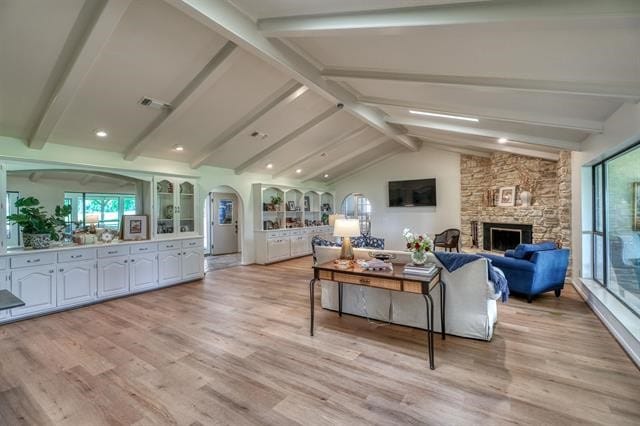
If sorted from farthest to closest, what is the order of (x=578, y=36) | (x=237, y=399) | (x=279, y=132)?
(x=279, y=132), (x=237, y=399), (x=578, y=36)

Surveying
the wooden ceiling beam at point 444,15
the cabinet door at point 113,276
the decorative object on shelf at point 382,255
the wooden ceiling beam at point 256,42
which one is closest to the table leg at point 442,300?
the decorative object on shelf at point 382,255

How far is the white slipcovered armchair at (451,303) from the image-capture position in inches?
120

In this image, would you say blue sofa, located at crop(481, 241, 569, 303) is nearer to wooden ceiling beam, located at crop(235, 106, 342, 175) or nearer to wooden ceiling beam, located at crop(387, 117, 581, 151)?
wooden ceiling beam, located at crop(387, 117, 581, 151)

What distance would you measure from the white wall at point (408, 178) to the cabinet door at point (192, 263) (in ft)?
19.2

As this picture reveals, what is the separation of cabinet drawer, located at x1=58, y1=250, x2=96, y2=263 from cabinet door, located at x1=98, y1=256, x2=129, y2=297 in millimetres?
170

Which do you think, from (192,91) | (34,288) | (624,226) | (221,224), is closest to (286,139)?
(192,91)

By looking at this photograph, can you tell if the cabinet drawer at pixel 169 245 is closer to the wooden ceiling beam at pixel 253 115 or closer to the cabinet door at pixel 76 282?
the cabinet door at pixel 76 282

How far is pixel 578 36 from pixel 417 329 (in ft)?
9.84

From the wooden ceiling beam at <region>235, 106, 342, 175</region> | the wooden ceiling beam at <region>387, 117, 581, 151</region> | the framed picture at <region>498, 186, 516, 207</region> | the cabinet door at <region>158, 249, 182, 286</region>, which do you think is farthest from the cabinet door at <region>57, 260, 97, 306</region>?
the framed picture at <region>498, 186, 516, 207</region>

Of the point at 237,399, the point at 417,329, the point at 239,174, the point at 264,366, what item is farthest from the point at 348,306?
the point at 239,174

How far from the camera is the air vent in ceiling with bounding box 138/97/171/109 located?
381 cm

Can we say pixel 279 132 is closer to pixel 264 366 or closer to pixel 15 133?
pixel 15 133

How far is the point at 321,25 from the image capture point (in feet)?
8.08

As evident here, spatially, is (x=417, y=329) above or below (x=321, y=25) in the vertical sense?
below
